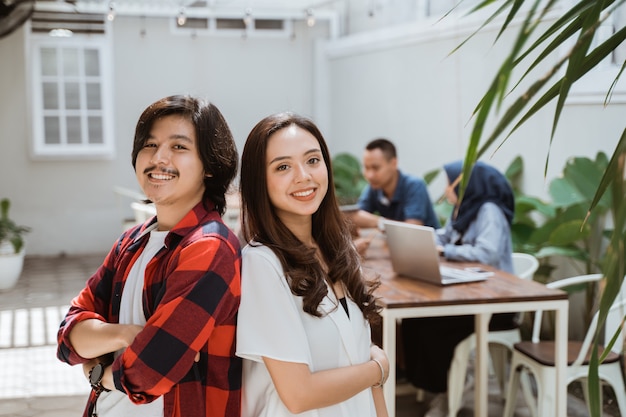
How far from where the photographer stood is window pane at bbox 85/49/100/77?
9.89m

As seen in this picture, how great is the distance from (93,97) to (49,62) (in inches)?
25.9

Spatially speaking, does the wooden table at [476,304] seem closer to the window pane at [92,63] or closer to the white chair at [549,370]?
the white chair at [549,370]

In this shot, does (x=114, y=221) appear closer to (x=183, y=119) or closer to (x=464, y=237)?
(x=464, y=237)

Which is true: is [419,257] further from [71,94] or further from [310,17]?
[71,94]

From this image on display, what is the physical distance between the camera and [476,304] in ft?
11.4

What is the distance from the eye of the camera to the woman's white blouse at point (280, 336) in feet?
5.56

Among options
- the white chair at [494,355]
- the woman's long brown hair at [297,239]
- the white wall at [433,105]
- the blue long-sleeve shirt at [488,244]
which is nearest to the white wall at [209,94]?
the white wall at [433,105]

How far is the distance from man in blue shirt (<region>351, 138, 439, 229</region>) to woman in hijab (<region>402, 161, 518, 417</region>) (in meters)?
0.73

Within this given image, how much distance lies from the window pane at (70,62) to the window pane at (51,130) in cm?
58

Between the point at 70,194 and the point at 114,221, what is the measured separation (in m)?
0.64

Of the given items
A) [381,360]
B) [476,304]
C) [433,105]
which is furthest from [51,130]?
Answer: [381,360]

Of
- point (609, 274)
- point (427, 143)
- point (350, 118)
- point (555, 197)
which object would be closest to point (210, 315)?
point (609, 274)

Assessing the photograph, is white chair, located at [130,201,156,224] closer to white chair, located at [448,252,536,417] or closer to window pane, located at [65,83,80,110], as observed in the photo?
window pane, located at [65,83,80,110]

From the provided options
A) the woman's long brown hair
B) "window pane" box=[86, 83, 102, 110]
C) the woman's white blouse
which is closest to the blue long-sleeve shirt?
the woman's long brown hair
